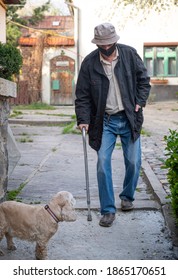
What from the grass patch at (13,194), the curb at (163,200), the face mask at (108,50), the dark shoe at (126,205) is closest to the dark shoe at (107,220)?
the dark shoe at (126,205)

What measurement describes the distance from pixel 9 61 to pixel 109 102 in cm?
146

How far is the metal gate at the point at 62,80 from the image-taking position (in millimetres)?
28953

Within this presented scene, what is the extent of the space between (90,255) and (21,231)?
2.11 ft

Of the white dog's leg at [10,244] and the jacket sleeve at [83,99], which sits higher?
the jacket sleeve at [83,99]

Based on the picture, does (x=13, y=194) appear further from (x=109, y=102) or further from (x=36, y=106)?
(x=36, y=106)

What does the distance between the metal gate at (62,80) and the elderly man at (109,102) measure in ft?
77.9

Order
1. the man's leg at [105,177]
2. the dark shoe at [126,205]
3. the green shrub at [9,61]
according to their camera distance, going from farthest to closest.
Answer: the green shrub at [9,61], the dark shoe at [126,205], the man's leg at [105,177]

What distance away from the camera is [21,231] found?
4215mm

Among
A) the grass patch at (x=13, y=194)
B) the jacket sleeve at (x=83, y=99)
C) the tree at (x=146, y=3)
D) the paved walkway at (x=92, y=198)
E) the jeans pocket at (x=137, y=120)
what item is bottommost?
the paved walkway at (x=92, y=198)

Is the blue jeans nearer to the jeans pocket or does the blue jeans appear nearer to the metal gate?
the jeans pocket

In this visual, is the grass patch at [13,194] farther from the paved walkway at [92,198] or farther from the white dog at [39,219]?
the white dog at [39,219]

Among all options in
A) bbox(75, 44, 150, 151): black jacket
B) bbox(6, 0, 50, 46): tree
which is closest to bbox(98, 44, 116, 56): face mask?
bbox(75, 44, 150, 151): black jacket

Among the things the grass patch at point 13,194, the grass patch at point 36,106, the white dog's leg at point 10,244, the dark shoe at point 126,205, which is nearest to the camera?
the white dog's leg at point 10,244

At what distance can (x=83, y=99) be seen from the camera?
17.7ft
